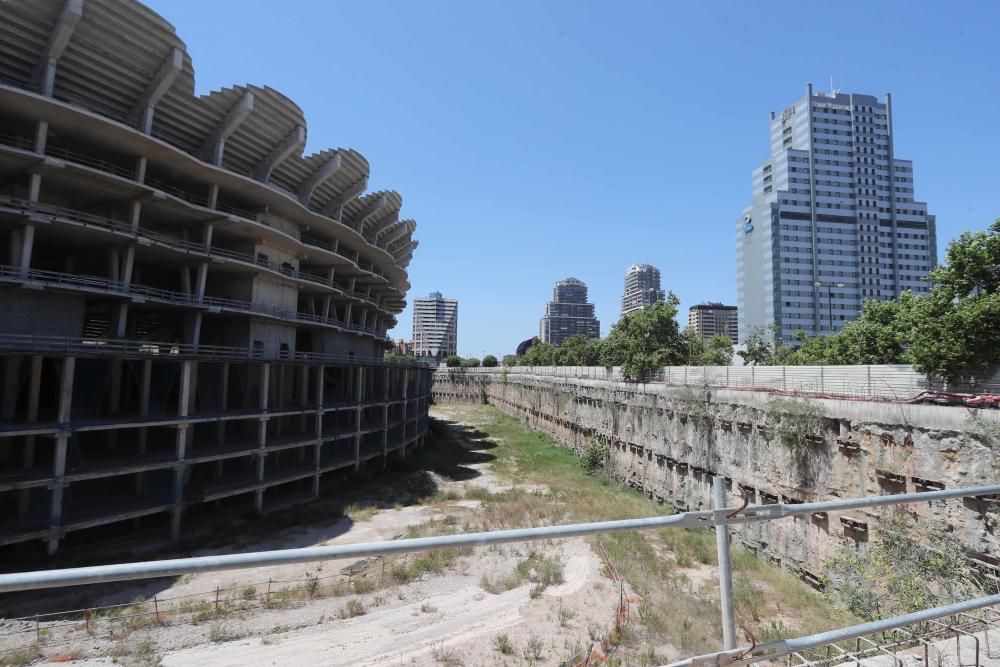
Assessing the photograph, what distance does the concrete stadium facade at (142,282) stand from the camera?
2092 centimetres

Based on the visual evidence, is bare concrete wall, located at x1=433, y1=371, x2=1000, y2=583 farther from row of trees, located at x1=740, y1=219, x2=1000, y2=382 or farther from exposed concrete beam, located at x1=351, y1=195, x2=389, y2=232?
exposed concrete beam, located at x1=351, y1=195, x2=389, y2=232

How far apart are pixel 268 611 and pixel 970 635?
1601 cm

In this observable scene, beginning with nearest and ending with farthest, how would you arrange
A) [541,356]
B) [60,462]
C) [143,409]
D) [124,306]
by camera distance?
1. [60,462]
2. [143,409]
3. [124,306]
4. [541,356]

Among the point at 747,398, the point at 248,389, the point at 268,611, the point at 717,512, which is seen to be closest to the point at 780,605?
the point at 747,398

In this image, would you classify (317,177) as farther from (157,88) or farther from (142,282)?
(142,282)

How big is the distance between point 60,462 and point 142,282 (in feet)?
63.3

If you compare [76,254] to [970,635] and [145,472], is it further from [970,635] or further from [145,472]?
[970,635]

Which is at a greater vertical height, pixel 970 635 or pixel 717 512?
pixel 717 512

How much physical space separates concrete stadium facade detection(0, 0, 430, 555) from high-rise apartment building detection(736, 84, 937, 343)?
114m

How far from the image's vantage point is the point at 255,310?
31.5 m

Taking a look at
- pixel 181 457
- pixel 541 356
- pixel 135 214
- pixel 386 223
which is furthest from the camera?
pixel 541 356

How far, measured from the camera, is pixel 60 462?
18531mm

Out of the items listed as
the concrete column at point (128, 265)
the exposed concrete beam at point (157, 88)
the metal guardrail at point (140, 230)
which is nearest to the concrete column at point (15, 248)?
the metal guardrail at point (140, 230)

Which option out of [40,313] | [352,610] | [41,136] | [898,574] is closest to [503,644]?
[352,610]
